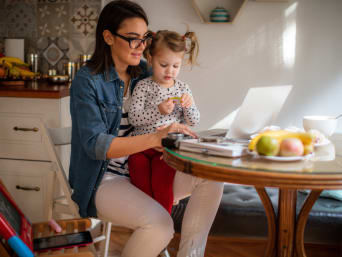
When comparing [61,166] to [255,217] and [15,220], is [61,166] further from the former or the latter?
[255,217]

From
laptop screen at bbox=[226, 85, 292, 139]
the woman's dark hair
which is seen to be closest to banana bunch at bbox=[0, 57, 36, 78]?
the woman's dark hair

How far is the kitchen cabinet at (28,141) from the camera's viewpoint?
257 cm

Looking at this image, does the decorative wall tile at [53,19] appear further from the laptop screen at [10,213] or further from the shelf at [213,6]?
the laptop screen at [10,213]

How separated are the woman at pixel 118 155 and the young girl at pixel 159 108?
7 centimetres

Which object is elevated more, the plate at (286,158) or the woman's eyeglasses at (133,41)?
the woman's eyeglasses at (133,41)

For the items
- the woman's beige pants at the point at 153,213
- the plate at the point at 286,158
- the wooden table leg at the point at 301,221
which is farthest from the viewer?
the wooden table leg at the point at 301,221

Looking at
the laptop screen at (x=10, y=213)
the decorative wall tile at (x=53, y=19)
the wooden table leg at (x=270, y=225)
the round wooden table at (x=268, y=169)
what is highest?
the decorative wall tile at (x=53, y=19)

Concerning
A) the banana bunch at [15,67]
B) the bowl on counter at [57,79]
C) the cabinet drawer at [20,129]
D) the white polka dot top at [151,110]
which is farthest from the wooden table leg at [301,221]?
the banana bunch at [15,67]

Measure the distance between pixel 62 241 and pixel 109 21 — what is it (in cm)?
90

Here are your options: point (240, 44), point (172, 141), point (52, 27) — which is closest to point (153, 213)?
point (172, 141)

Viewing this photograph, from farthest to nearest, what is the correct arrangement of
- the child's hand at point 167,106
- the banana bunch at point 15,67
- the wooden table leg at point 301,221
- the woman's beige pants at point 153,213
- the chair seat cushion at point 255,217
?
1. the banana bunch at point 15,67
2. the chair seat cushion at point 255,217
3. the child's hand at point 167,106
4. the wooden table leg at point 301,221
5. the woman's beige pants at point 153,213

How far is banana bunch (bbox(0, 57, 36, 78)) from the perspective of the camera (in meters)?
2.93

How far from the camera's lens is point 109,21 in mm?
1843

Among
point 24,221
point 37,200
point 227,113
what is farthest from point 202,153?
point 227,113
